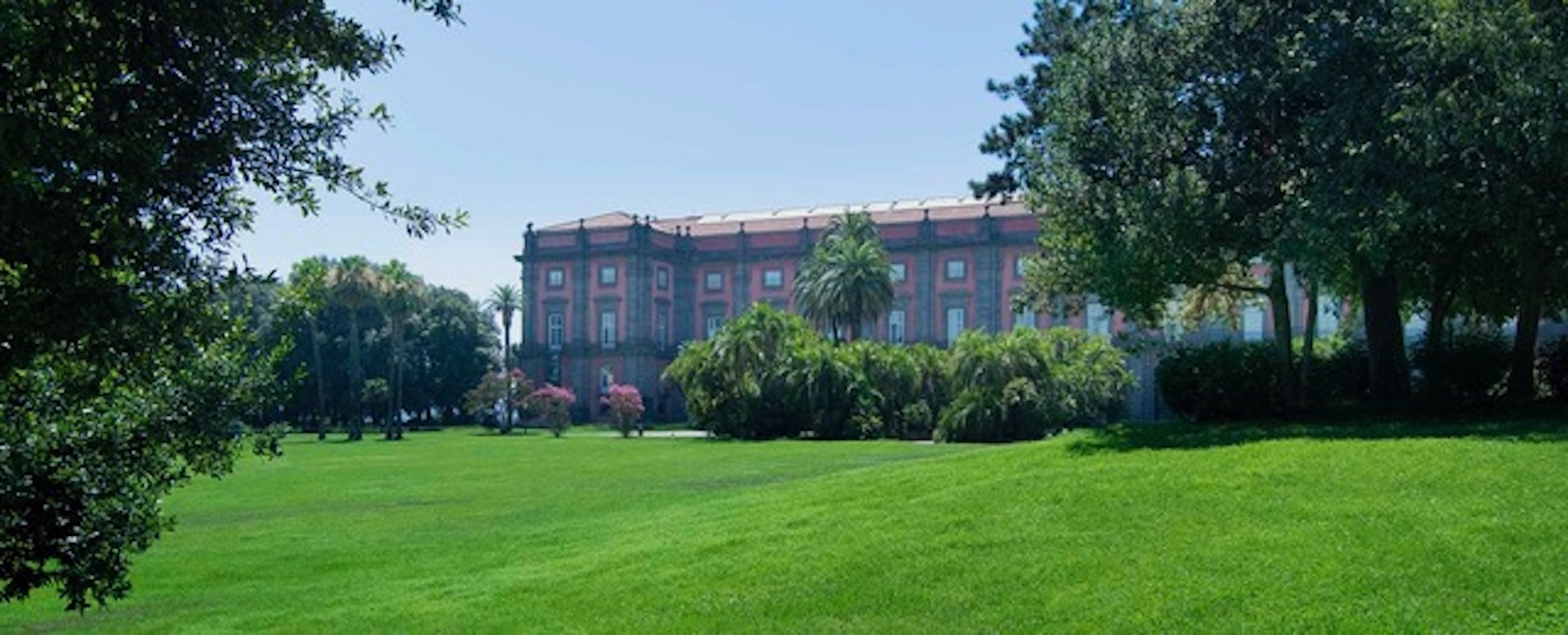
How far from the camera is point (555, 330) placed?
90.8m

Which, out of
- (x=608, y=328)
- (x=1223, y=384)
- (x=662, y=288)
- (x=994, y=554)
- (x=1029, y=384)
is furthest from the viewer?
(x=662, y=288)

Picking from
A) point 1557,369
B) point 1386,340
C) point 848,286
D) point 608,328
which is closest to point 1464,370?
point 1557,369

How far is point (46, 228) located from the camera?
457cm

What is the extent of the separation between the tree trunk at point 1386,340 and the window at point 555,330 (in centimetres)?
7229

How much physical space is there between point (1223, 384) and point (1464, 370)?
14.6 feet

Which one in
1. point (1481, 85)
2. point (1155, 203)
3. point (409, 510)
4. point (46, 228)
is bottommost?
point (409, 510)

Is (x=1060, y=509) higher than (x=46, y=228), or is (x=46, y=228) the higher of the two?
(x=46, y=228)

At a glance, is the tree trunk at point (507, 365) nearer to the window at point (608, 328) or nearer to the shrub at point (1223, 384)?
the window at point (608, 328)

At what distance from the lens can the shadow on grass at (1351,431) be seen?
661 inches

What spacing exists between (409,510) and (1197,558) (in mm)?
17209

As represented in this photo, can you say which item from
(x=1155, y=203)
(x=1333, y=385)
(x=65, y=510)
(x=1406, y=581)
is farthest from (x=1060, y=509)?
(x=1333, y=385)

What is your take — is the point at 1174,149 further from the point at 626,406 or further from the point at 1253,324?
the point at 1253,324

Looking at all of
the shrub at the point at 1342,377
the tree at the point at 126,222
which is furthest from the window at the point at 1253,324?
the tree at the point at 126,222

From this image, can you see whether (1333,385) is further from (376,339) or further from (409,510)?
(376,339)
